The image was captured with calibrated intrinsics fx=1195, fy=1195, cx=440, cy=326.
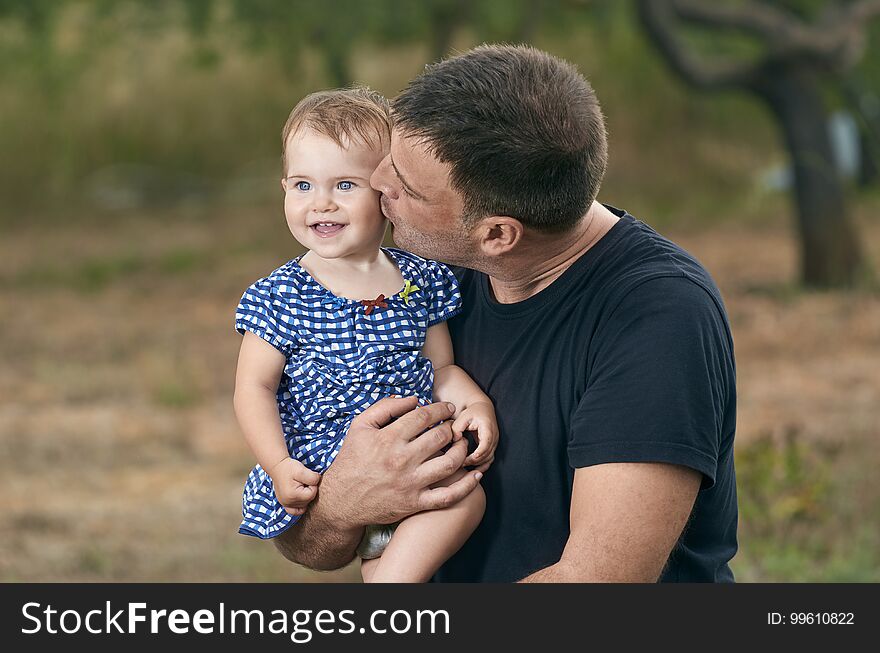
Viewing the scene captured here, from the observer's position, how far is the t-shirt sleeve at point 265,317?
2.23m

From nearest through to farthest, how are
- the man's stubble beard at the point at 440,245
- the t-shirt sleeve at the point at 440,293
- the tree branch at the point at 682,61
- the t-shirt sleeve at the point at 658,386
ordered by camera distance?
the t-shirt sleeve at the point at 658,386 < the man's stubble beard at the point at 440,245 < the t-shirt sleeve at the point at 440,293 < the tree branch at the point at 682,61

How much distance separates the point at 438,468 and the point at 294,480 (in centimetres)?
28

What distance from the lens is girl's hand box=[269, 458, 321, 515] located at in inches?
86.8

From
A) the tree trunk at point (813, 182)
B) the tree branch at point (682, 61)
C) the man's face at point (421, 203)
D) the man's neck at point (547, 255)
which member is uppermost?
the tree branch at point (682, 61)

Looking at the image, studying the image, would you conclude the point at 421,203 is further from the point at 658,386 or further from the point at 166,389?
the point at 166,389

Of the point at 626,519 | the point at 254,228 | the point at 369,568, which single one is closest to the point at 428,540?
the point at 369,568

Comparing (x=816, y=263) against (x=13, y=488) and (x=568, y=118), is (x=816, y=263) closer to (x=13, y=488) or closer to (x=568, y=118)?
(x=13, y=488)

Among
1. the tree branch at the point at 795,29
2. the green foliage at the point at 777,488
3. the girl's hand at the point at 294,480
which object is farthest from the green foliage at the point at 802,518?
the tree branch at the point at 795,29

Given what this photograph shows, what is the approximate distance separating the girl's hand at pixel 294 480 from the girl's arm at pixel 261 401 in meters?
0.02

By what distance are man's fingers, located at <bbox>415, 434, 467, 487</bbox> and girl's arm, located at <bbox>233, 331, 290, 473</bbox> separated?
0.27 m

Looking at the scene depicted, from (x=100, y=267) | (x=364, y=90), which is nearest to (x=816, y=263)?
(x=100, y=267)

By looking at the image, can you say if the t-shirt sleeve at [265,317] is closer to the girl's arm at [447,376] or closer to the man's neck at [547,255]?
the girl's arm at [447,376]

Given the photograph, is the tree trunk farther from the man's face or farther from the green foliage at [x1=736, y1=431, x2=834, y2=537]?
the man's face

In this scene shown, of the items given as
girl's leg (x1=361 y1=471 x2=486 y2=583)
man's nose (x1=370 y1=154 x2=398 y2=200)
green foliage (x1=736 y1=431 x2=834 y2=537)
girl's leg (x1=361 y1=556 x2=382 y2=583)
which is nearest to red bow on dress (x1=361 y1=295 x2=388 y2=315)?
man's nose (x1=370 y1=154 x2=398 y2=200)
